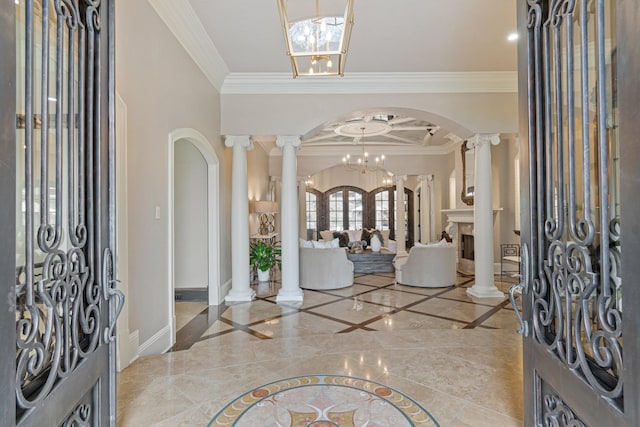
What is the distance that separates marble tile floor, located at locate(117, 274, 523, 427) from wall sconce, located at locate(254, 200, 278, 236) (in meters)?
3.29

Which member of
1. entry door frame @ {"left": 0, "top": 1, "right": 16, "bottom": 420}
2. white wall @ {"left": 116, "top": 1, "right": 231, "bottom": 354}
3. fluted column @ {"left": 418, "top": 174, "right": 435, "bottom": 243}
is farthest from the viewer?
fluted column @ {"left": 418, "top": 174, "right": 435, "bottom": 243}

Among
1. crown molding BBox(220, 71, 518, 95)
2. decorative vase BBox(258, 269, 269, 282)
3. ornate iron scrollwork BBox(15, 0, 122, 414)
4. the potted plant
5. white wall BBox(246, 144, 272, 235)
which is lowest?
decorative vase BBox(258, 269, 269, 282)

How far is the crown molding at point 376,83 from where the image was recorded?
16.0 ft

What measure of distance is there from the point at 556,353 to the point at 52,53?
2.45 meters

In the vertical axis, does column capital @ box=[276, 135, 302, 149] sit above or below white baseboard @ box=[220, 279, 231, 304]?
above

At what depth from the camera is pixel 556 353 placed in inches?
47.0

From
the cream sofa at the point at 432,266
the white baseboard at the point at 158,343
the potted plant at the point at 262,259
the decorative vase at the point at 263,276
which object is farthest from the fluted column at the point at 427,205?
the white baseboard at the point at 158,343

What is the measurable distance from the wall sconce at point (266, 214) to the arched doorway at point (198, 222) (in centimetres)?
205

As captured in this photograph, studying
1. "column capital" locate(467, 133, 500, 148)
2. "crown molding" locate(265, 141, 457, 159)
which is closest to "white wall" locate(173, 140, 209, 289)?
"column capital" locate(467, 133, 500, 148)

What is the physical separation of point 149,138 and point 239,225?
7.78 ft

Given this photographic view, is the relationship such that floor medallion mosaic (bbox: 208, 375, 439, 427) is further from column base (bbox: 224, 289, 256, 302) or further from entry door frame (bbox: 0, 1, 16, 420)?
column base (bbox: 224, 289, 256, 302)

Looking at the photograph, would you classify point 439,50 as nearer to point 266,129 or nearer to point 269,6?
point 269,6

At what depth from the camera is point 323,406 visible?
1.72m

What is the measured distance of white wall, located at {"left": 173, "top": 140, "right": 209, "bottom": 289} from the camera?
Result: 4977 millimetres
